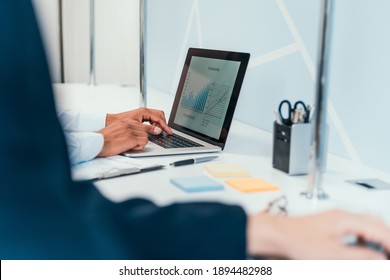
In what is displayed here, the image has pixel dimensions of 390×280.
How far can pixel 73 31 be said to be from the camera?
3.38 m

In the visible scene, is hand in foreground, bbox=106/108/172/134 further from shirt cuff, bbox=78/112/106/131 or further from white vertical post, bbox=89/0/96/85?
white vertical post, bbox=89/0/96/85

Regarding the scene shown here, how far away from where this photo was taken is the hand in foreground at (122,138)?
3.61 ft

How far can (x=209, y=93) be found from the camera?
4.18 ft

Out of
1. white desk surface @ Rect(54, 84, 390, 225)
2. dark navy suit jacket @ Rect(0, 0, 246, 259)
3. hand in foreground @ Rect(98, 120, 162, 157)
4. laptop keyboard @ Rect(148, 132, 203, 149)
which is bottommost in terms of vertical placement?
white desk surface @ Rect(54, 84, 390, 225)

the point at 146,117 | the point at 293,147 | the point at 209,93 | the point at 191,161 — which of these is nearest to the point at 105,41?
the point at 146,117

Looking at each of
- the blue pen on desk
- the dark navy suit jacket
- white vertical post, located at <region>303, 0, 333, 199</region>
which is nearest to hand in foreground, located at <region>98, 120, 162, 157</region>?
the blue pen on desk

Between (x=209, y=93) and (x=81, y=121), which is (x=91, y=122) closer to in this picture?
(x=81, y=121)

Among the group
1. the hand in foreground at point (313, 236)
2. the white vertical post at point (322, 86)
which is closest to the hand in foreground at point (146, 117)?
the white vertical post at point (322, 86)

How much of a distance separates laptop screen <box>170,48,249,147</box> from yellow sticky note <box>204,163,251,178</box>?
6.9 inches

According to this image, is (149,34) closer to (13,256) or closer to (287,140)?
(287,140)

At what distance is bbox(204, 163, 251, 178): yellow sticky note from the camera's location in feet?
3.15

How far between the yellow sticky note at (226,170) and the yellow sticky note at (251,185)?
0.13ft

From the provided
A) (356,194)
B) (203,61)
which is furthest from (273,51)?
(356,194)
